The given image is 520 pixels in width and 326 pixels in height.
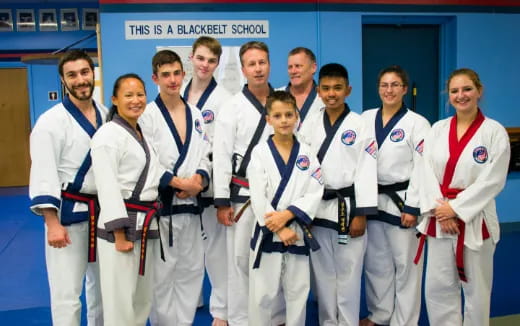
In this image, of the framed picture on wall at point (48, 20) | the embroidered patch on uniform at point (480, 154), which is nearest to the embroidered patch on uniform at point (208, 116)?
the embroidered patch on uniform at point (480, 154)

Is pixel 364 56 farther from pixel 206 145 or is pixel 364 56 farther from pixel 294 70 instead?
pixel 206 145

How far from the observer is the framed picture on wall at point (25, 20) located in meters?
8.39

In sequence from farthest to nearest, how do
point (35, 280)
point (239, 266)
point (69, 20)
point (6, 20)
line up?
point (69, 20), point (6, 20), point (35, 280), point (239, 266)

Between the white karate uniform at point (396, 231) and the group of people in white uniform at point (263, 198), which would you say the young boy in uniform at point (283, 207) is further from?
the white karate uniform at point (396, 231)

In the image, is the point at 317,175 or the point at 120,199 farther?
the point at 317,175

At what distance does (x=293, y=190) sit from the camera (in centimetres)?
259

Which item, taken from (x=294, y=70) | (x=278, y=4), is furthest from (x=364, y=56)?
(x=294, y=70)

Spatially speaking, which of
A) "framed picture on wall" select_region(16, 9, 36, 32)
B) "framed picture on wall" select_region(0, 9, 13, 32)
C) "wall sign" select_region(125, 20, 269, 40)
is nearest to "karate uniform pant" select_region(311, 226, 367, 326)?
"wall sign" select_region(125, 20, 269, 40)

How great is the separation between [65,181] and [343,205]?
59.0 inches

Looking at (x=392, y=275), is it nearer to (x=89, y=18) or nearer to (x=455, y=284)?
(x=455, y=284)

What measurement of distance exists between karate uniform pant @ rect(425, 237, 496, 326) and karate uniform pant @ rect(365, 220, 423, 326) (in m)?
0.28

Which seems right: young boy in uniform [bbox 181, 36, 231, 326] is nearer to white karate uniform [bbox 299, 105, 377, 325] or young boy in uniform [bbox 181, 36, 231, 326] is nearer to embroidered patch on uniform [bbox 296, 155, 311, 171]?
white karate uniform [bbox 299, 105, 377, 325]

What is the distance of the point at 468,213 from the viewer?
8.02ft

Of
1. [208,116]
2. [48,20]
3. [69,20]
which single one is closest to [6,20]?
[48,20]
